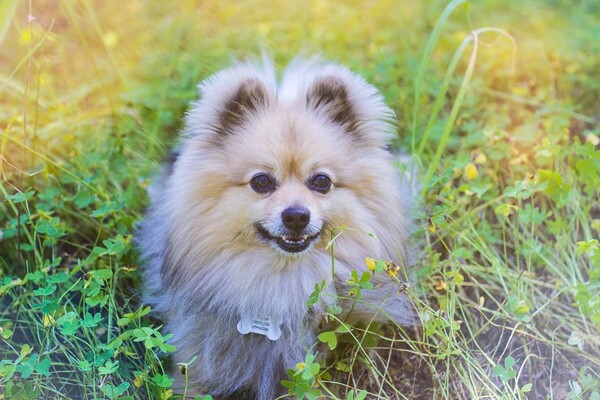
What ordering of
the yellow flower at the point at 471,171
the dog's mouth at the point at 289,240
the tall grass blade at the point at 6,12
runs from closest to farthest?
the tall grass blade at the point at 6,12
the dog's mouth at the point at 289,240
the yellow flower at the point at 471,171

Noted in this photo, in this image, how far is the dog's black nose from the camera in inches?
114

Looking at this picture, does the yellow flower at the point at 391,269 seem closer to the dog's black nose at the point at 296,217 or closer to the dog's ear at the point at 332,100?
the dog's black nose at the point at 296,217

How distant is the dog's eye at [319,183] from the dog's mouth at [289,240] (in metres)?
0.19

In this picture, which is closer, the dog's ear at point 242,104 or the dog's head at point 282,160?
the dog's head at point 282,160

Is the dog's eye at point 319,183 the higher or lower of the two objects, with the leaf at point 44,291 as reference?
higher

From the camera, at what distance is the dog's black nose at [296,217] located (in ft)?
9.46

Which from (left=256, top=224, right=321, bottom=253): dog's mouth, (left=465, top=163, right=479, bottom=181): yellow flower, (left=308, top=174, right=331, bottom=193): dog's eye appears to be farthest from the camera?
(left=465, top=163, right=479, bottom=181): yellow flower

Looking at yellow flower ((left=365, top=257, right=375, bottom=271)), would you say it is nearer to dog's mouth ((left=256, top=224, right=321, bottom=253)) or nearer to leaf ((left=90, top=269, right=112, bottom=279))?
dog's mouth ((left=256, top=224, right=321, bottom=253))

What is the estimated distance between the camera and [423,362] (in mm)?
3451

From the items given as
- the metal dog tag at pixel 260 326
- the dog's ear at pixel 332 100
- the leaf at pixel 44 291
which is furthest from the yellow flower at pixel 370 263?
the leaf at pixel 44 291

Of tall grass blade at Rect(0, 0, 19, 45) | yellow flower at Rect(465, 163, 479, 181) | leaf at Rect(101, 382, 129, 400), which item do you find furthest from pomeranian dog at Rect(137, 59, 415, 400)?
tall grass blade at Rect(0, 0, 19, 45)

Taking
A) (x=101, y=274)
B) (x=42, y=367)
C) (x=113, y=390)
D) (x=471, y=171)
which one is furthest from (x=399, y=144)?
(x=42, y=367)

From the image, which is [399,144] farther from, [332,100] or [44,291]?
[44,291]

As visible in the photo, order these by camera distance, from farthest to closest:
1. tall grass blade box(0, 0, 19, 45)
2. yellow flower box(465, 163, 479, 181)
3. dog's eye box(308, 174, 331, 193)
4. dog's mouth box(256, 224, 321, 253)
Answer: yellow flower box(465, 163, 479, 181) < dog's eye box(308, 174, 331, 193) < dog's mouth box(256, 224, 321, 253) < tall grass blade box(0, 0, 19, 45)
